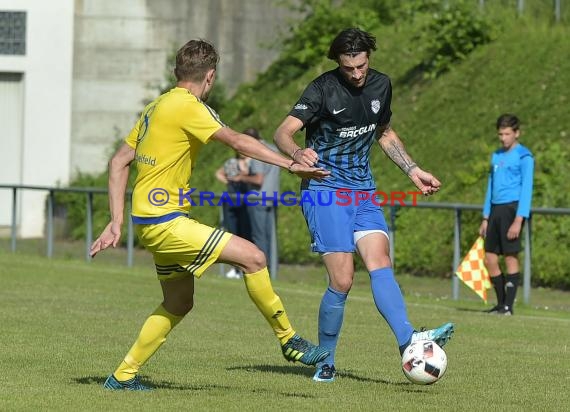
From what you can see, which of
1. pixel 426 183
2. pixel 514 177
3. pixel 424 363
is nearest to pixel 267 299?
pixel 424 363

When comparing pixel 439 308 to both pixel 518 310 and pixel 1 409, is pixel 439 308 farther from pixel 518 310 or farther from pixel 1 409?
pixel 1 409

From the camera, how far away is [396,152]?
9602 millimetres

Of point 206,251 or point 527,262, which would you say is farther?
point 527,262

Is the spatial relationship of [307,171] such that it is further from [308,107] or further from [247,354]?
[247,354]

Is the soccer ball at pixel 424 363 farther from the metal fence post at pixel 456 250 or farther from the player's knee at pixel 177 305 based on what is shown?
the metal fence post at pixel 456 250

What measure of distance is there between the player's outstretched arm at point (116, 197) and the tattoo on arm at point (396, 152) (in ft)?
6.10

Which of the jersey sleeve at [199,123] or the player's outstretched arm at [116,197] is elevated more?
the jersey sleeve at [199,123]

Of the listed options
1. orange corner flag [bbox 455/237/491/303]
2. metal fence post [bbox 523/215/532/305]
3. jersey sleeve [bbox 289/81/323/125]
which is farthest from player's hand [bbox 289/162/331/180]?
metal fence post [bbox 523/215/532/305]

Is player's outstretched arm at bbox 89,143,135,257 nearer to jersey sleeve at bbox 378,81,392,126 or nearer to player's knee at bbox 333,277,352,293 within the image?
player's knee at bbox 333,277,352,293

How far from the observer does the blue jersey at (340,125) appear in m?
9.12

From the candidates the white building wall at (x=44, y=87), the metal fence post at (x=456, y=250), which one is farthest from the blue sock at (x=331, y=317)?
the white building wall at (x=44, y=87)

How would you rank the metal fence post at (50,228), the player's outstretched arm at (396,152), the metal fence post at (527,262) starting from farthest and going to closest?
the metal fence post at (50,228), the metal fence post at (527,262), the player's outstretched arm at (396,152)

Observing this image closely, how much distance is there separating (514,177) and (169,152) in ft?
22.8

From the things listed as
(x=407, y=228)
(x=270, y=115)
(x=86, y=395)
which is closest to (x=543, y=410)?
(x=86, y=395)
